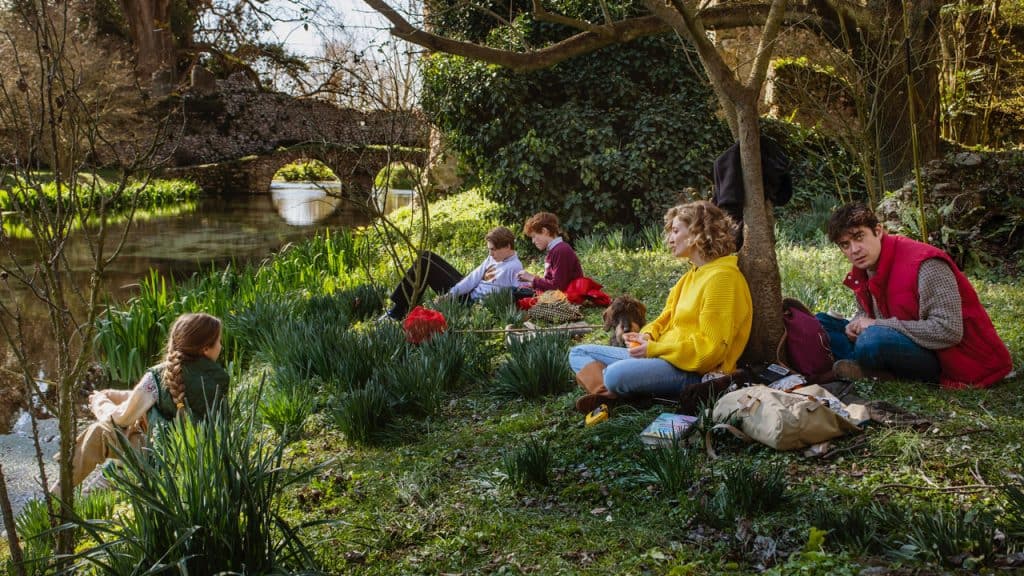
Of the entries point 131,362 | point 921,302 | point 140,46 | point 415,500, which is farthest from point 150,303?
point 140,46

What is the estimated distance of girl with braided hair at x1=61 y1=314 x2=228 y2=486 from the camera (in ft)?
13.2

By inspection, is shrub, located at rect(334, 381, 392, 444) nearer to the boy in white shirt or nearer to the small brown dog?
the small brown dog

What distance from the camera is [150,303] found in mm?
7488

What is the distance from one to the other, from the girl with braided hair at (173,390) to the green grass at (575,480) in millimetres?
574

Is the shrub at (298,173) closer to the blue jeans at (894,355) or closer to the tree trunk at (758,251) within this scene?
the tree trunk at (758,251)

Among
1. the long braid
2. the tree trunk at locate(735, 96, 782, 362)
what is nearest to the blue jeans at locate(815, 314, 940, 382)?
the tree trunk at locate(735, 96, 782, 362)

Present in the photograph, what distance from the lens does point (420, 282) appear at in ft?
23.7

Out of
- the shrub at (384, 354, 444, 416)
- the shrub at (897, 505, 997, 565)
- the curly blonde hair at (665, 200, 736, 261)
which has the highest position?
the curly blonde hair at (665, 200, 736, 261)

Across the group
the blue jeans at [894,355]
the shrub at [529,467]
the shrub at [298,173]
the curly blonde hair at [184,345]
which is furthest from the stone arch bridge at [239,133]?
the shrub at [529,467]

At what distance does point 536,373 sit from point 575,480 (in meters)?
1.30

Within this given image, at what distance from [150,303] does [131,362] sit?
30.0 inches

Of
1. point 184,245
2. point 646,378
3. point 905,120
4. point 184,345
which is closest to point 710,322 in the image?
point 646,378

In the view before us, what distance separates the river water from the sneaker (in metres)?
3.80

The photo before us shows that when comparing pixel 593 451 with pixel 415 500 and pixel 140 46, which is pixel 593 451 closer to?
pixel 415 500
